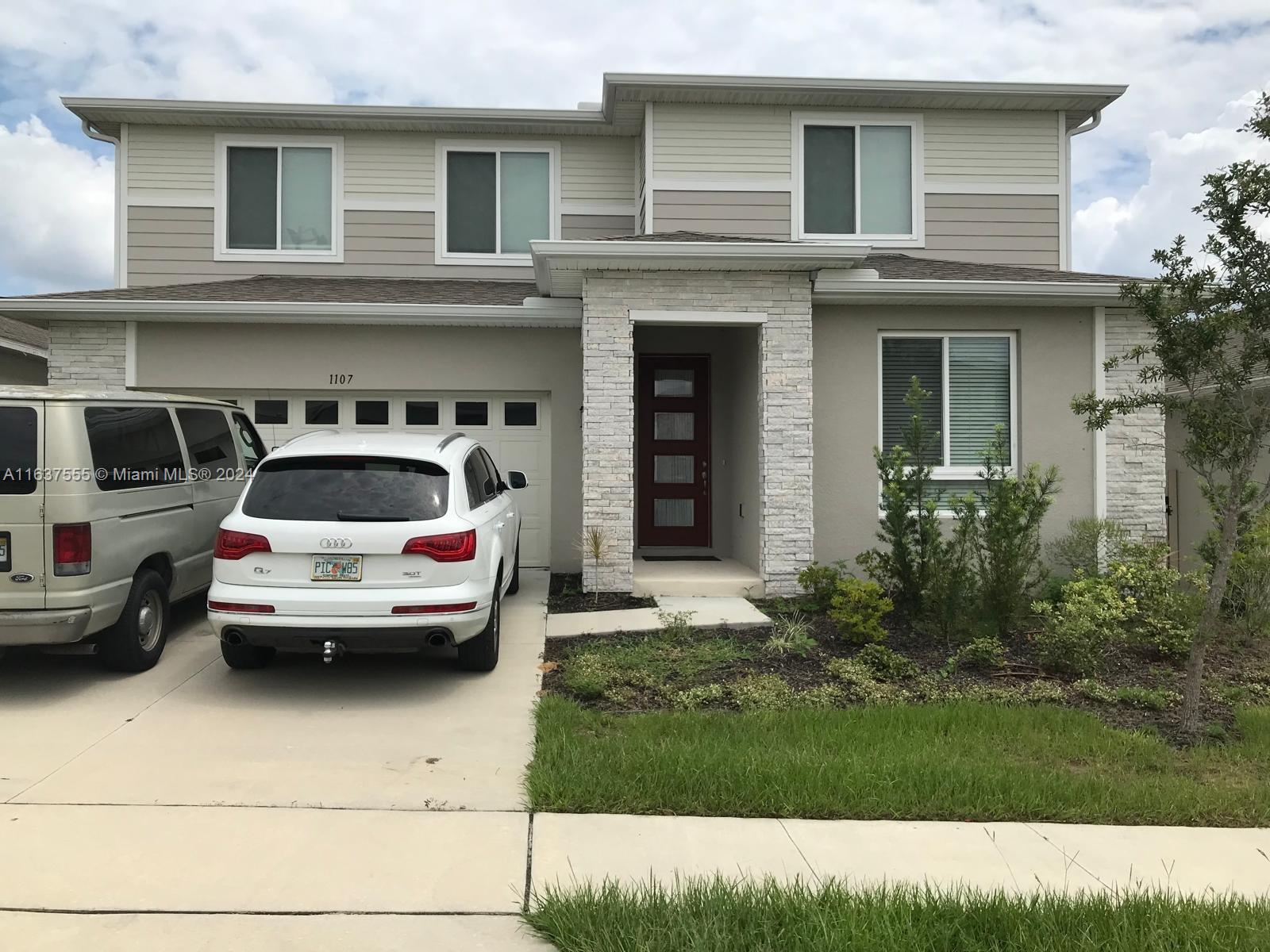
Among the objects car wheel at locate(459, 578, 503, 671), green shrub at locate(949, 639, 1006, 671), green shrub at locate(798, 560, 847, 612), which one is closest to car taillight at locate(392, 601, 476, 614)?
car wheel at locate(459, 578, 503, 671)

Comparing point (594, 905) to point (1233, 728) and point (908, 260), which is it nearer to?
point (1233, 728)

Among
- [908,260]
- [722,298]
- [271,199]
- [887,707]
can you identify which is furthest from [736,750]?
[271,199]

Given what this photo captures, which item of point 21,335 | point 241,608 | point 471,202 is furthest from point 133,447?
point 21,335

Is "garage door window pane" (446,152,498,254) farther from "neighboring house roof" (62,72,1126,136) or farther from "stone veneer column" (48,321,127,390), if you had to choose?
"stone veneer column" (48,321,127,390)

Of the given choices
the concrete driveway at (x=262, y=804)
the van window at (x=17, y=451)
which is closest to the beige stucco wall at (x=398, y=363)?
the concrete driveway at (x=262, y=804)

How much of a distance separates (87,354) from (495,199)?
213 inches

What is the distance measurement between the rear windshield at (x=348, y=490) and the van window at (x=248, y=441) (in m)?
2.92

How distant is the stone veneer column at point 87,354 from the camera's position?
10.1 meters

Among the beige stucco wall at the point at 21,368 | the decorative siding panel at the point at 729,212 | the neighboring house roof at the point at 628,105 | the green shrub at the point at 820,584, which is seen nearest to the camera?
the green shrub at the point at 820,584

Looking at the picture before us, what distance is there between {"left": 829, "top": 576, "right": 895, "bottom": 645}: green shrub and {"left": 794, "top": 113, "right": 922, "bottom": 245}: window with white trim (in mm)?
5834

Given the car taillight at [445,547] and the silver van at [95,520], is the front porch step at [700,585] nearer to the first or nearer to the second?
the car taillight at [445,547]

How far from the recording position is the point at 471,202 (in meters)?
12.3

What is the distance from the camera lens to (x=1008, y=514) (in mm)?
7531

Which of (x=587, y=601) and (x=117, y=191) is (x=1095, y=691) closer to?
(x=587, y=601)
